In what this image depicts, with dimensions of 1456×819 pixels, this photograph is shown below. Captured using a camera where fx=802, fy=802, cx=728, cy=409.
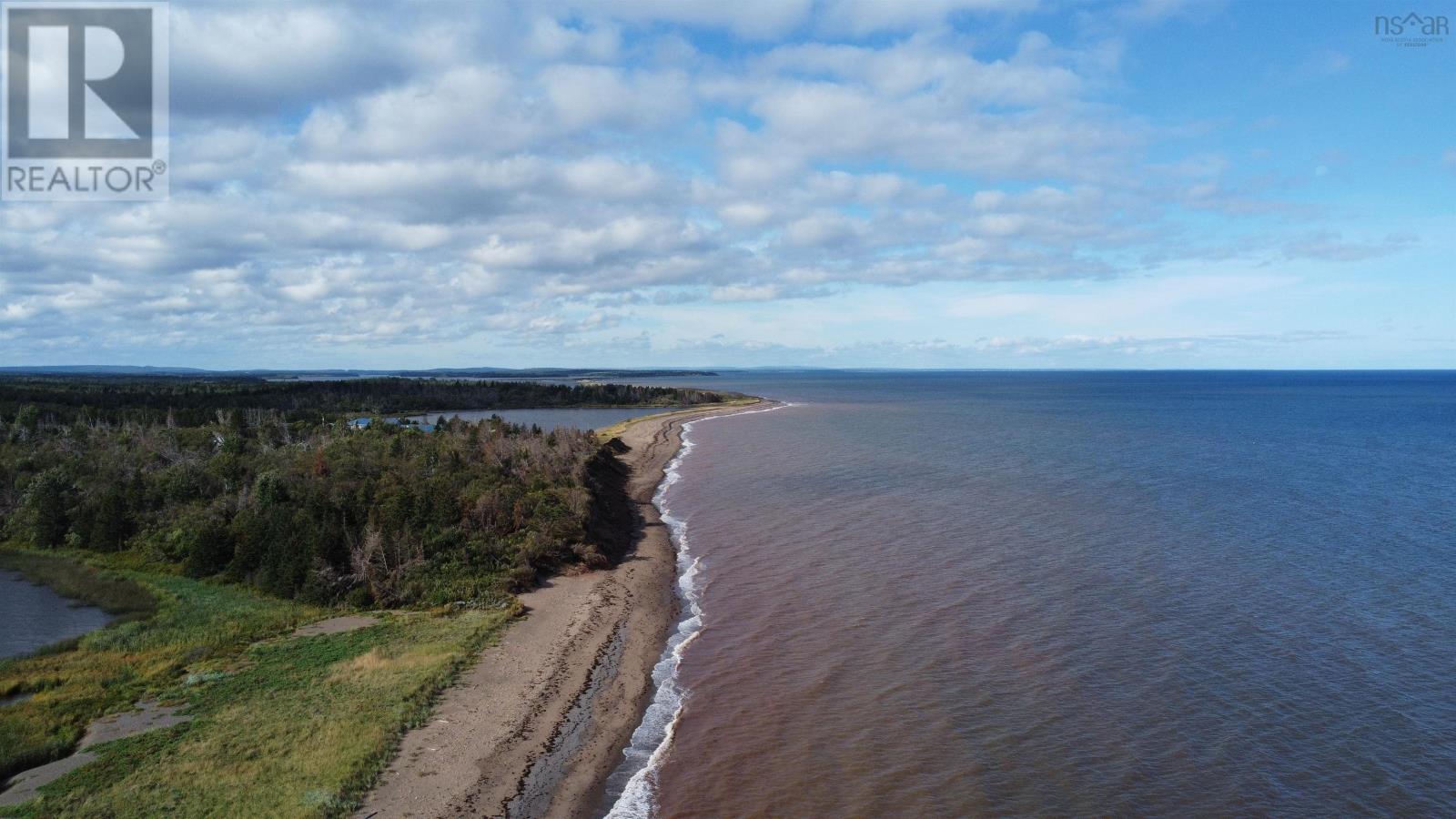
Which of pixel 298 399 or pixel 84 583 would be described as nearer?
pixel 84 583

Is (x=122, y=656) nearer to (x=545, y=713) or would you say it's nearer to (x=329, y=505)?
(x=329, y=505)

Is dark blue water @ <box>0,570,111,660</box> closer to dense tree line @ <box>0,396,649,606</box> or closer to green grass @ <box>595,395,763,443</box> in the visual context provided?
dense tree line @ <box>0,396,649,606</box>

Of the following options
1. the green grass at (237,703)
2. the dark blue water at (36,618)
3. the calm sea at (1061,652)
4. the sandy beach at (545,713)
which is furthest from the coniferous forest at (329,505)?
the calm sea at (1061,652)

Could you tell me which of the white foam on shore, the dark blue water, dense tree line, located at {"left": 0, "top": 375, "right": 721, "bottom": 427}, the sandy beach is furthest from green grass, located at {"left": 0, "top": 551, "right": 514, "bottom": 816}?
dense tree line, located at {"left": 0, "top": 375, "right": 721, "bottom": 427}

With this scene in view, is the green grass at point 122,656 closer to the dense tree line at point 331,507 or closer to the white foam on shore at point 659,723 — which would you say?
the dense tree line at point 331,507

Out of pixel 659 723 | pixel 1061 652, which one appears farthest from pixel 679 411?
pixel 659 723

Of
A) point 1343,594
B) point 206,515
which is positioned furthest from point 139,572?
point 1343,594

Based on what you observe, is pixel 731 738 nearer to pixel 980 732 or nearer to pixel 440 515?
pixel 980 732
